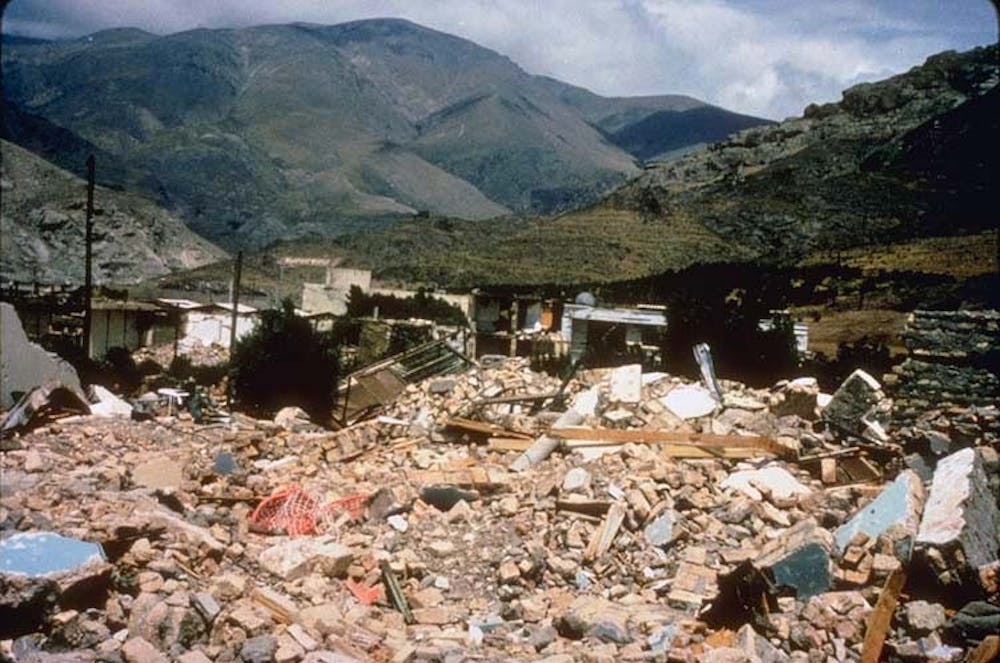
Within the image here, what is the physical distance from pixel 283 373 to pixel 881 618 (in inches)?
684

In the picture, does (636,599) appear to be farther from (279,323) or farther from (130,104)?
(130,104)

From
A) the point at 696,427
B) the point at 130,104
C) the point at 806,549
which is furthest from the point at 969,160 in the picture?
the point at 130,104

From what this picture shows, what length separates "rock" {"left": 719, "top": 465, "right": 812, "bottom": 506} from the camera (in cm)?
863

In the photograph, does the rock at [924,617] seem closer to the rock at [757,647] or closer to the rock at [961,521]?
the rock at [961,521]

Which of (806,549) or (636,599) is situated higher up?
(806,549)

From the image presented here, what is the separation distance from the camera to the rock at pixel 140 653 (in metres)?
5.09

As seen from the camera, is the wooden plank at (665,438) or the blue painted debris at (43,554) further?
the wooden plank at (665,438)

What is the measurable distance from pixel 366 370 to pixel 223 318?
25041 mm

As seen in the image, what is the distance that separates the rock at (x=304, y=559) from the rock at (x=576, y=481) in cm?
279

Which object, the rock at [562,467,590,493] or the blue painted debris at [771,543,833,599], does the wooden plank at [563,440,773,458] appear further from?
the blue painted debris at [771,543,833,599]

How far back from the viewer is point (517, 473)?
33.4 feet

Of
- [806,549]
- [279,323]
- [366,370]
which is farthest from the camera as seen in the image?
[279,323]

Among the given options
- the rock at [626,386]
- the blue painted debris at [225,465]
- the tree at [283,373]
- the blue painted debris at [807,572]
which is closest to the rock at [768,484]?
the blue painted debris at [807,572]

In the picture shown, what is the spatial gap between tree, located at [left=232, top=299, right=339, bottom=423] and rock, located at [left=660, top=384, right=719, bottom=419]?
10.0m
